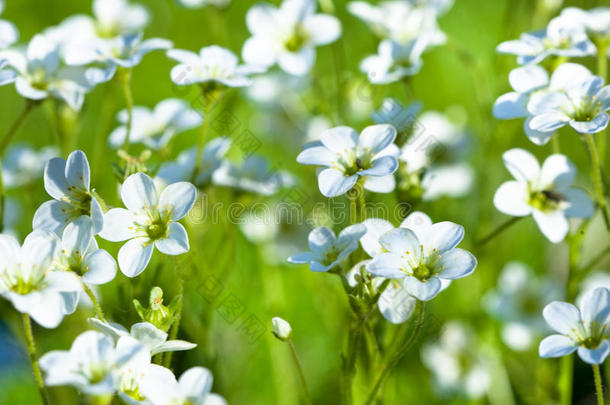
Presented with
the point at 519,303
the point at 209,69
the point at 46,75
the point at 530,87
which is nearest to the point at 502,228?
the point at 530,87

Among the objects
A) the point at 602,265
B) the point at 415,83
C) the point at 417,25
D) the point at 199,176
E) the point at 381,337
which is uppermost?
→ the point at 417,25

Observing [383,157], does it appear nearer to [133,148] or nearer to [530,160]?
[530,160]

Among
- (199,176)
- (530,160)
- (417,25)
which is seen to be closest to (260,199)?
(199,176)

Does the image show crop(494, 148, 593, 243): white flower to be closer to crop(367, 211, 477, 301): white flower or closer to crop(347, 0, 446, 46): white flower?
crop(367, 211, 477, 301): white flower

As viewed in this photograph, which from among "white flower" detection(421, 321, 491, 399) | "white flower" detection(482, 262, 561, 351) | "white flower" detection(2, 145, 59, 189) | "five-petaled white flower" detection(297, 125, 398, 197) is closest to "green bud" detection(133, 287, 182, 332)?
"five-petaled white flower" detection(297, 125, 398, 197)

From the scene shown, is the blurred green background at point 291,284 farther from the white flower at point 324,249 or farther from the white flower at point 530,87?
the white flower at point 530,87
